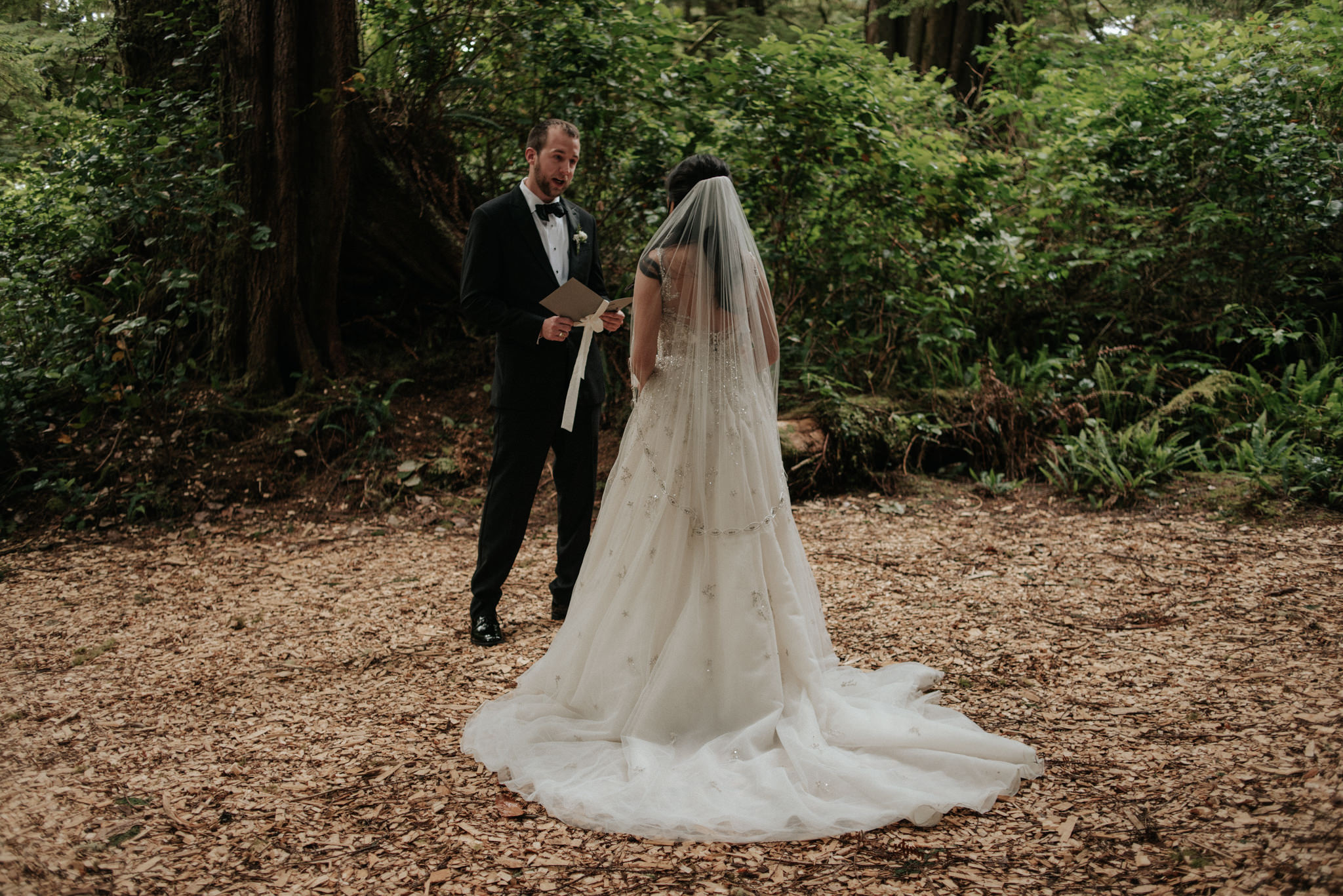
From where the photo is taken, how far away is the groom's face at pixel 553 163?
3.64 meters

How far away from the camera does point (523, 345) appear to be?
3693mm

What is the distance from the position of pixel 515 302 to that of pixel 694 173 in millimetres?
1202

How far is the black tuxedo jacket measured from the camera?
3.67m

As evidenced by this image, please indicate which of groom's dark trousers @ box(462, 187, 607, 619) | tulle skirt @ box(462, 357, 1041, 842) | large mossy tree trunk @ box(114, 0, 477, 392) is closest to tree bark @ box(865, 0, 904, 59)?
large mossy tree trunk @ box(114, 0, 477, 392)

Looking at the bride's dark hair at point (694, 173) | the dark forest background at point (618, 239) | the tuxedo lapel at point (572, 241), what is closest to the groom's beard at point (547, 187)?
the tuxedo lapel at point (572, 241)

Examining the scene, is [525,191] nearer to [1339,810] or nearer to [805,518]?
[805,518]

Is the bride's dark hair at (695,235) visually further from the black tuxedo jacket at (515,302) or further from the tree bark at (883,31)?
the tree bark at (883,31)

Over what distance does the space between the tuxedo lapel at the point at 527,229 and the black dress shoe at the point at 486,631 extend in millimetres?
1567

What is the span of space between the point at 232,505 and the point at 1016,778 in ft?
17.4

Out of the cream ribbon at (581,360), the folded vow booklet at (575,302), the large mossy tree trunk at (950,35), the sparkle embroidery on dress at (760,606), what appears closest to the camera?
the sparkle embroidery on dress at (760,606)

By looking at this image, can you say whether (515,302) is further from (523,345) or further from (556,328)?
(556,328)

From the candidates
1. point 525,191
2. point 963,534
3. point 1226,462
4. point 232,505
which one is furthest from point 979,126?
point 232,505

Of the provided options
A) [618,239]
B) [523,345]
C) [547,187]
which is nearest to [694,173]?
[547,187]

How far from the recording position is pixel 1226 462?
577cm
